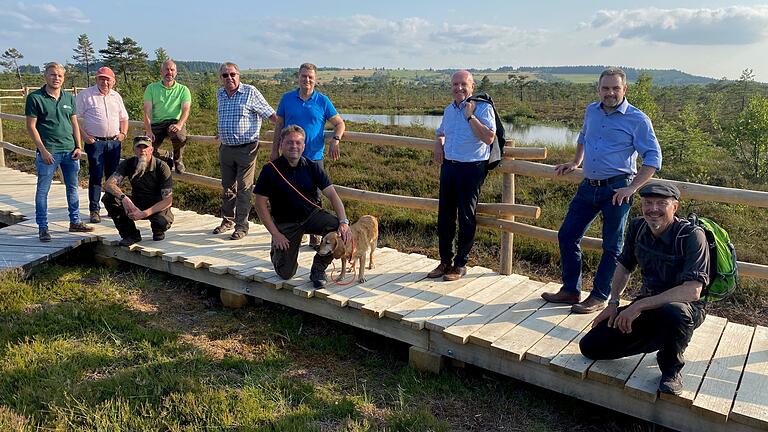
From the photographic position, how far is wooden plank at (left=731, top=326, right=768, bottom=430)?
2.97 m

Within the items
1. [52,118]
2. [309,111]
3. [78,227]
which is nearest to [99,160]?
[52,118]

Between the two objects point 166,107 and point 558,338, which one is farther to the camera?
point 166,107

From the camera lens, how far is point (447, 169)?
4.77m

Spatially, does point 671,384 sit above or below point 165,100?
below

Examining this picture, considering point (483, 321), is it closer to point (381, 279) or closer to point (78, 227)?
→ point (381, 279)

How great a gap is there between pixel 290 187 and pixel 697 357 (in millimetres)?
3291

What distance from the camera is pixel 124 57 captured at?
4759 centimetres

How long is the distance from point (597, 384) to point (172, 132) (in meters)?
5.49

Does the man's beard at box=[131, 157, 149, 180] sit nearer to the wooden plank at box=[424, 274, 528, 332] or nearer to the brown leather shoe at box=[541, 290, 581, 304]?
the wooden plank at box=[424, 274, 528, 332]

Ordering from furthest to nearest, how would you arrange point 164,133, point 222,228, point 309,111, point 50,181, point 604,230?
point 164,133 → point 222,228 → point 50,181 → point 309,111 → point 604,230

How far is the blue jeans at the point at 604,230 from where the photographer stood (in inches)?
161

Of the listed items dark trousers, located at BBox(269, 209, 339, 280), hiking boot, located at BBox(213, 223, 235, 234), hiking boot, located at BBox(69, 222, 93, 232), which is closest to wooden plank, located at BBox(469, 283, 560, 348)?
dark trousers, located at BBox(269, 209, 339, 280)

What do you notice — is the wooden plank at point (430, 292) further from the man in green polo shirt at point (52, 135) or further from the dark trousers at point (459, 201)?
the man in green polo shirt at point (52, 135)

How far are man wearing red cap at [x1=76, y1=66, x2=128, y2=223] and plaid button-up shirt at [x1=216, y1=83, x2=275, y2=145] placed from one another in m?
1.38
